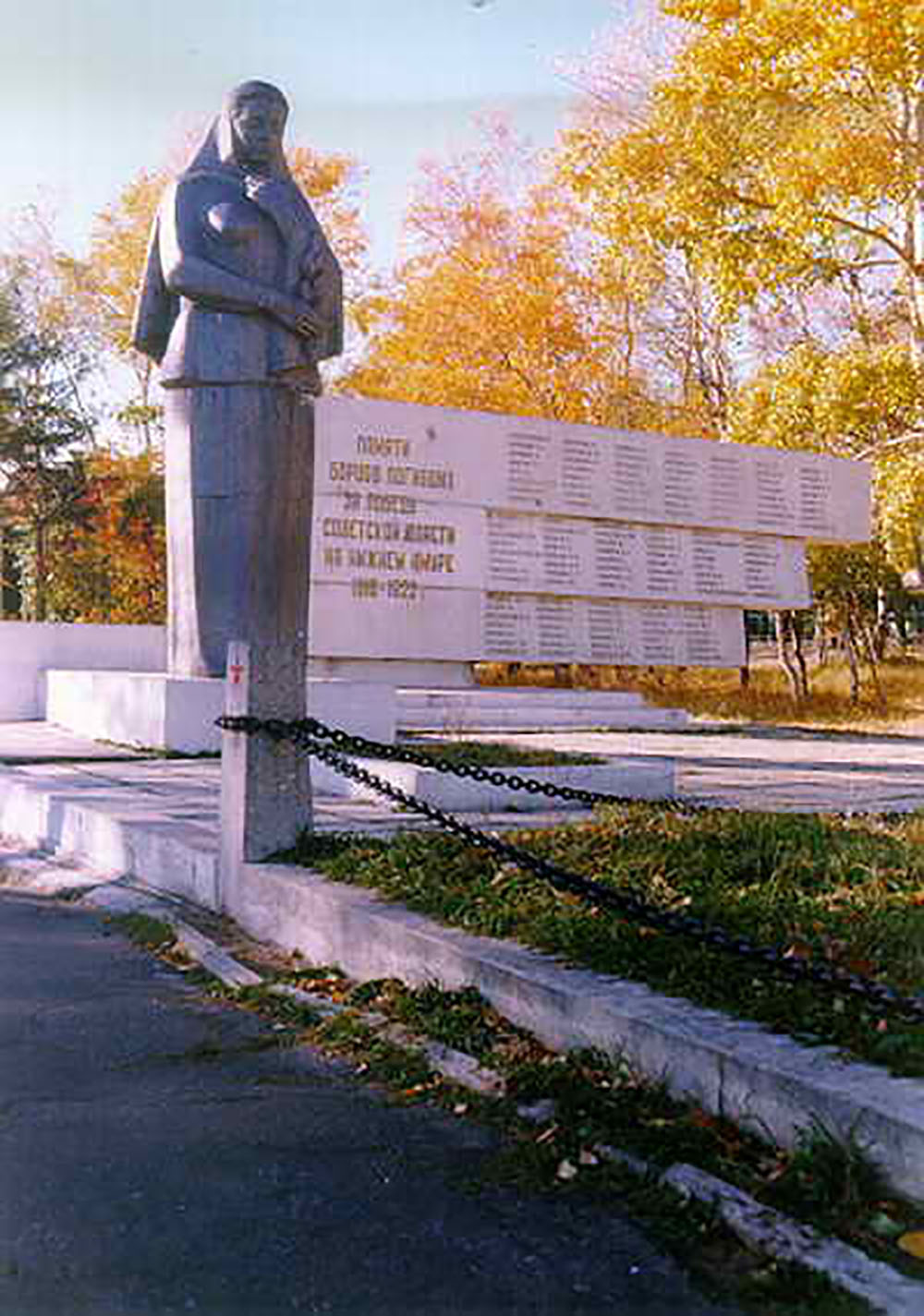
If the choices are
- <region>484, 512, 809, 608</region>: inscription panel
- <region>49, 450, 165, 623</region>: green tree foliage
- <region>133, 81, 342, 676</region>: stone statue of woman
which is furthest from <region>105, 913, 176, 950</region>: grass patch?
<region>49, 450, 165, 623</region>: green tree foliage

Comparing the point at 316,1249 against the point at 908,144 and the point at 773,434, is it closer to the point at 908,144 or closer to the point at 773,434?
the point at 908,144

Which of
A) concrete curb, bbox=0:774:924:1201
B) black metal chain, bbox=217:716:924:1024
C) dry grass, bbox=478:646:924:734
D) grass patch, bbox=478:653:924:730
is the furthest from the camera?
grass patch, bbox=478:653:924:730

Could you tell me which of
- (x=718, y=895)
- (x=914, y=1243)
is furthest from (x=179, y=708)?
(x=914, y=1243)

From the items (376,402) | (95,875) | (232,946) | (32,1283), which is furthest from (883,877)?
(376,402)

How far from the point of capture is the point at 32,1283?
2447mm

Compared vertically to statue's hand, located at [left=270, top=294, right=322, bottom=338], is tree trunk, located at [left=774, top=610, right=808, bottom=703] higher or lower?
lower

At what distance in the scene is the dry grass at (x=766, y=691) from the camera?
2212 centimetres

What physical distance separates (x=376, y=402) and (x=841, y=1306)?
49.5 ft

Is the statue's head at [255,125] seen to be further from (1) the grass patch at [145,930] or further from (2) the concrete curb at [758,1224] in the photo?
(2) the concrete curb at [758,1224]

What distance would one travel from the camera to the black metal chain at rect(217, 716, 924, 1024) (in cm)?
303

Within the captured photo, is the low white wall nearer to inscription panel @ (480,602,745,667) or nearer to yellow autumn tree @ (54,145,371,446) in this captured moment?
inscription panel @ (480,602,745,667)

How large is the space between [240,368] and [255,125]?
74.9 inches

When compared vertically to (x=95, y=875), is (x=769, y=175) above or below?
above

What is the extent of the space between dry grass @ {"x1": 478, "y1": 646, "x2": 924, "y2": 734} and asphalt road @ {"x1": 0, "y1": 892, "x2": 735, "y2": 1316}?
1670cm
